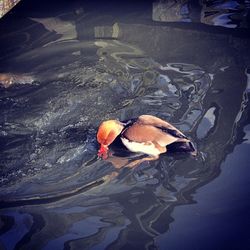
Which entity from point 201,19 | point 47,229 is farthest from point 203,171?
point 201,19

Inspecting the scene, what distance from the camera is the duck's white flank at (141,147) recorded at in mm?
2777

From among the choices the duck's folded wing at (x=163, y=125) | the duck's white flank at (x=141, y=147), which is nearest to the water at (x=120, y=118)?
the duck's white flank at (x=141, y=147)

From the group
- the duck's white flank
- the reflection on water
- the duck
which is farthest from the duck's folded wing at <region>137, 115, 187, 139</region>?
the reflection on water

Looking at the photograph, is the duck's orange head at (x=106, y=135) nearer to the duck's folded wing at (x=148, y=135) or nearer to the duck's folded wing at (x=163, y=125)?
the duck's folded wing at (x=148, y=135)

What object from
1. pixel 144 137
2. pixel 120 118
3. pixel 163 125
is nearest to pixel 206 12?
pixel 120 118

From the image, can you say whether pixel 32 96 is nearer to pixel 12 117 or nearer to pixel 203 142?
pixel 12 117

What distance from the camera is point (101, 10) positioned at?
17.6ft

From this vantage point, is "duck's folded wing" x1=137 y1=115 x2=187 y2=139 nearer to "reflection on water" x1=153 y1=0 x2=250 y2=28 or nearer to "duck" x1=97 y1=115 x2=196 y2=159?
"duck" x1=97 y1=115 x2=196 y2=159

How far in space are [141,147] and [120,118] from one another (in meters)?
0.57

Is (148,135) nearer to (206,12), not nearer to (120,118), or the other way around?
(120,118)

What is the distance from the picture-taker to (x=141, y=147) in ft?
9.24

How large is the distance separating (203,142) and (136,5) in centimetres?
305

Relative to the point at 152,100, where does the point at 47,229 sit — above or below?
below

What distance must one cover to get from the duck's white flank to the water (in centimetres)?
7
